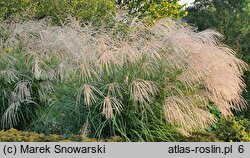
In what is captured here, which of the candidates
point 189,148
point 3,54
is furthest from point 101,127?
point 3,54

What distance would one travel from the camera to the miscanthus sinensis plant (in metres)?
5.09

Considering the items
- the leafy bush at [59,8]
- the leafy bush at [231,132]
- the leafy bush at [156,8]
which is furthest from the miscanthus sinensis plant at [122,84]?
the leafy bush at [156,8]

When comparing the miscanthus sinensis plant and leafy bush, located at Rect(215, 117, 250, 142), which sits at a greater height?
the miscanthus sinensis plant

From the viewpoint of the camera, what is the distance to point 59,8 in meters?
10.9

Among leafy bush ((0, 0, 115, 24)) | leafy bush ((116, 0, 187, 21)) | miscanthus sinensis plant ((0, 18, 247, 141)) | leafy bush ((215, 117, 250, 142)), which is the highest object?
leafy bush ((116, 0, 187, 21))

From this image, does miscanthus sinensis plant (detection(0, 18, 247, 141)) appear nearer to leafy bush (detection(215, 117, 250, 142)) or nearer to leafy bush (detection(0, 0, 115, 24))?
leafy bush (detection(215, 117, 250, 142))

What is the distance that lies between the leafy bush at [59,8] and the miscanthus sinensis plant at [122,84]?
4.41m

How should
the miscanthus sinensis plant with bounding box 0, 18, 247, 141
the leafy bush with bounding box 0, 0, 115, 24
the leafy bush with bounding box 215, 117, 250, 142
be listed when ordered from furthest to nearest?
1. the leafy bush with bounding box 0, 0, 115, 24
2. the leafy bush with bounding box 215, 117, 250, 142
3. the miscanthus sinensis plant with bounding box 0, 18, 247, 141

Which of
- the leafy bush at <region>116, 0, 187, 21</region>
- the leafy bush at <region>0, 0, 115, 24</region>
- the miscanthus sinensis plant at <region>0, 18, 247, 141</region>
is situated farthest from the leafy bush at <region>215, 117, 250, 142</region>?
the leafy bush at <region>116, 0, 187, 21</region>

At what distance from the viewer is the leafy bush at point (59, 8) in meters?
10.8

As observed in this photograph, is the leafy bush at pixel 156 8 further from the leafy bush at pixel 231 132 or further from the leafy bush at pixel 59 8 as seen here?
the leafy bush at pixel 231 132

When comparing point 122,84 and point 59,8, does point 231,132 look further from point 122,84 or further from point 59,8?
point 59,8

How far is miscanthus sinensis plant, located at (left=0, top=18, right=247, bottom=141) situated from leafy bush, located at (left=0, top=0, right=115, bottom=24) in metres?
4.41

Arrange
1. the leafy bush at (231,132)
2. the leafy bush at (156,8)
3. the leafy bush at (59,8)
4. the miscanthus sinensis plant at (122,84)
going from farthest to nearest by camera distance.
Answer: the leafy bush at (156,8), the leafy bush at (59,8), the leafy bush at (231,132), the miscanthus sinensis plant at (122,84)
